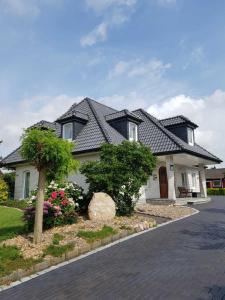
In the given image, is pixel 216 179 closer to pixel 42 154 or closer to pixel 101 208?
pixel 101 208

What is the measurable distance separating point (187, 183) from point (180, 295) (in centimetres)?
2376

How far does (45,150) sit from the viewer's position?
855cm

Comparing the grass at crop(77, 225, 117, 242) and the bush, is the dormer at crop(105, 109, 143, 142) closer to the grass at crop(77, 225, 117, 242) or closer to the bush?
the bush

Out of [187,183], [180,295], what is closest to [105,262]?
[180,295]

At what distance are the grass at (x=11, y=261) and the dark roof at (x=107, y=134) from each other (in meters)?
10.3

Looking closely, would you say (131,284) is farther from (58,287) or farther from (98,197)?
(98,197)

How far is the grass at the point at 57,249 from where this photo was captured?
24.6ft

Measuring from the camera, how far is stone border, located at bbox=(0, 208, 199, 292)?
20.4 ft

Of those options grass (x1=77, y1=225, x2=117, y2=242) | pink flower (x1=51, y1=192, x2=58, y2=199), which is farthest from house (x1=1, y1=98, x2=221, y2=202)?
grass (x1=77, y1=225, x2=117, y2=242)

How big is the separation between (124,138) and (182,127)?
234 inches

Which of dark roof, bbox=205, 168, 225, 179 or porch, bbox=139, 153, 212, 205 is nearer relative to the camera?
porch, bbox=139, 153, 212, 205

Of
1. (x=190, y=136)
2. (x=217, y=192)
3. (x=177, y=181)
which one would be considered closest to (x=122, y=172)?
(x=190, y=136)

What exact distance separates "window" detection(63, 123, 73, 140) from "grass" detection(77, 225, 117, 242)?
502 inches

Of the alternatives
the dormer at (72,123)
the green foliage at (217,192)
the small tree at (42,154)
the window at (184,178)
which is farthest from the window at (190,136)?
the green foliage at (217,192)
